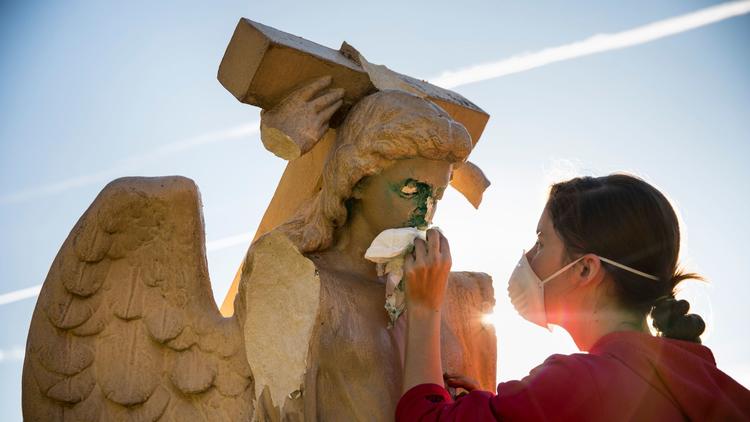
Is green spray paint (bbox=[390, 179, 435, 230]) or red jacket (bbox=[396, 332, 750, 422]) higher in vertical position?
green spray paint (bbox=[390, 179, 435, 230])

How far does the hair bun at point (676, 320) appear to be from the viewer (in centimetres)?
293

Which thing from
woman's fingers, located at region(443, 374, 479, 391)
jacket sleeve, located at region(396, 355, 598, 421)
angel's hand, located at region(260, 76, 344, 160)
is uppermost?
angel's hand, located at region(260, 76, 344, 160)

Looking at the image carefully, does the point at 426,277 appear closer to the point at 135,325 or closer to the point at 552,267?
the point at 552,267

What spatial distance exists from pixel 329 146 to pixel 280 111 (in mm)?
392

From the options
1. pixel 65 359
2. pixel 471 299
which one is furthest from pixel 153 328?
pixel 471 299

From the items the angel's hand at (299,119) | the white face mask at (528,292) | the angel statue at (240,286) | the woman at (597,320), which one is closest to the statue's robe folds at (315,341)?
the angel statue at (240,286)

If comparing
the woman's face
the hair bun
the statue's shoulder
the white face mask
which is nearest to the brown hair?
the hair bun

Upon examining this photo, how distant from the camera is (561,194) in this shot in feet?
10.8

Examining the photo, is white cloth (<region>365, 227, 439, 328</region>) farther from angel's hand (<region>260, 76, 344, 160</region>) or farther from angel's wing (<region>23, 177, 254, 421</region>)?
angel's wing (<region>23, 177, 254, 421</region>)

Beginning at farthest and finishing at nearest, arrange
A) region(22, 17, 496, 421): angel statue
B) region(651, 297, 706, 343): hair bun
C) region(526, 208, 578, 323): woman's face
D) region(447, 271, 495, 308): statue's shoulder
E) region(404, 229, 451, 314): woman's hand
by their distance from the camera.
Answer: region(447, 271, 495, 308): statue's shoulder, region(22, 17, 496, 421): angel statue, region(404, 229, 451, 314): woman's hand, region(526, 208, 578, 323): woman's face, region(651, 297, 706, 343): hair bun

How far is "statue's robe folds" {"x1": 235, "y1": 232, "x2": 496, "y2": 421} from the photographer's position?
335 cm

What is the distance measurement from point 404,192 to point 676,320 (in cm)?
124

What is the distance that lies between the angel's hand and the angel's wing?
17.3 inches

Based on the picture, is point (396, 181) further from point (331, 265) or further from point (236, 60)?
point (236, 60)
